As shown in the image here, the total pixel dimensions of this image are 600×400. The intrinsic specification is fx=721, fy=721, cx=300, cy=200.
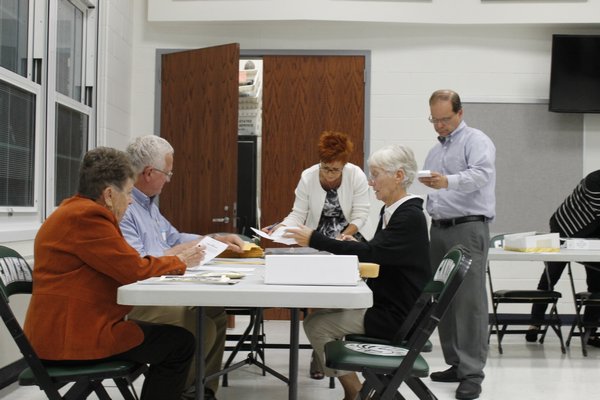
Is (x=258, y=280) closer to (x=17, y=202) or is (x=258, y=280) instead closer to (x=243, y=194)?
(x=17, y=202)

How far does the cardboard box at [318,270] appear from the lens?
2.21 metres

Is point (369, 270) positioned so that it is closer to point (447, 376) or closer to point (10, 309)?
point (10, 309)

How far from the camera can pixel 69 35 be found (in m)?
5.18

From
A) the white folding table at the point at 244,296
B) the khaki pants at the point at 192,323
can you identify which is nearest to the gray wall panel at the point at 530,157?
the khaki pants at the point at 192,323

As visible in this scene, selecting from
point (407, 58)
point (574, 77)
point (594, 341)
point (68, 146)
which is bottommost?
point (594, 341)

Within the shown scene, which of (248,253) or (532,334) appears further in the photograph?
(532,334)

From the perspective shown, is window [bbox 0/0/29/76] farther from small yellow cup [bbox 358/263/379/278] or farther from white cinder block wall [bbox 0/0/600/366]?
small yellow cup [bbox 358/263/379/278]

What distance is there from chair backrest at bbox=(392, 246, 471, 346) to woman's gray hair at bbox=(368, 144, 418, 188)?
621mm

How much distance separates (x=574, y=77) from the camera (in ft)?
20.8

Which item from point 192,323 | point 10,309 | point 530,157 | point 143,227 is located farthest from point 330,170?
point 530,157

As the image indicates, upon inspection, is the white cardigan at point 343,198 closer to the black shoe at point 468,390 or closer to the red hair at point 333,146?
Answer: the red hair at point 333,146

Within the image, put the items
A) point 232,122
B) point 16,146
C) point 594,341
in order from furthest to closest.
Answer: point 232,122 < point 594,341 < point 16,146

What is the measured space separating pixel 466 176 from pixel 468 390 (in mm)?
1125

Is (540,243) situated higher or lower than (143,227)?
lower
